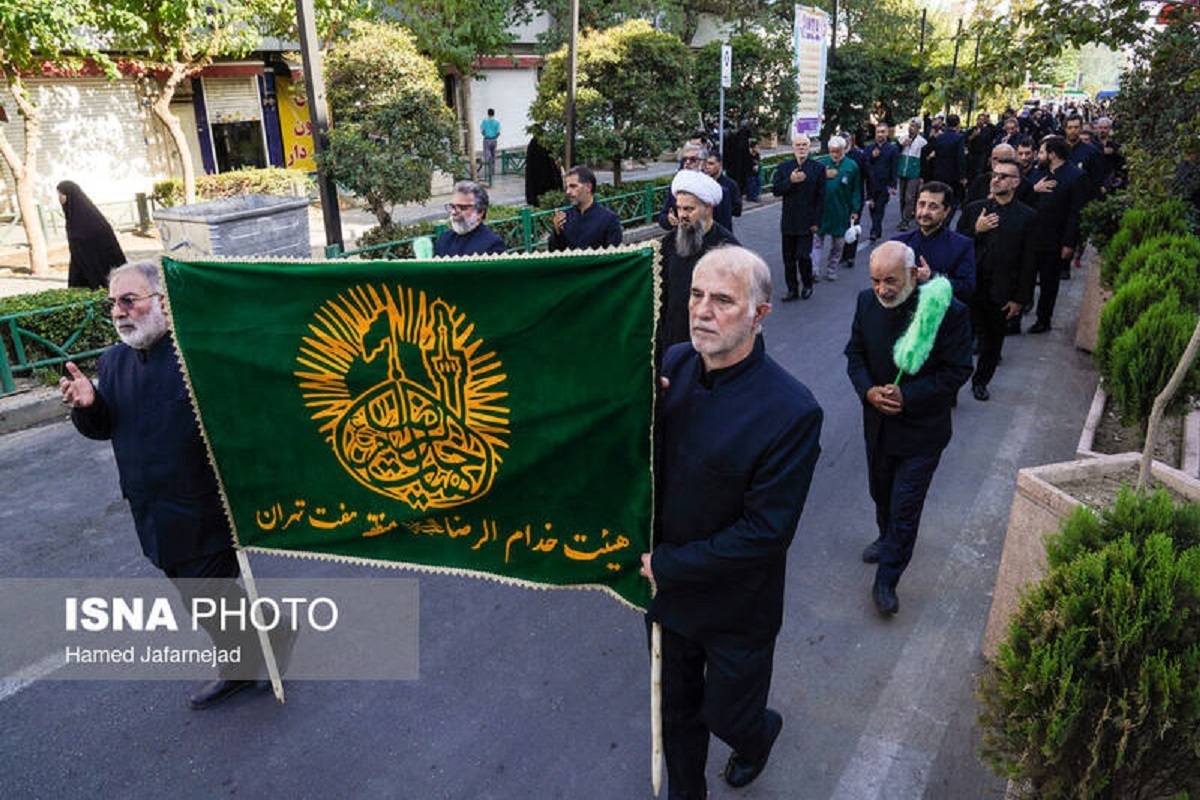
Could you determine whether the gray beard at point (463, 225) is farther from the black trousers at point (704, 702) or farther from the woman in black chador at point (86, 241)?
the woman in black chador at point (86, 241)

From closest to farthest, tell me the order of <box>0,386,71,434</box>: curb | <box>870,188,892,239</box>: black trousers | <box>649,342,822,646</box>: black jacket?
<box>649,342,822,646</box>: black jacket
<box>0,386,71,434</box>: curb
<box>870,188,892,239</box>: black trousers

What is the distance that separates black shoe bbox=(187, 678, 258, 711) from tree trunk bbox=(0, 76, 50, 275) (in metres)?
11.4

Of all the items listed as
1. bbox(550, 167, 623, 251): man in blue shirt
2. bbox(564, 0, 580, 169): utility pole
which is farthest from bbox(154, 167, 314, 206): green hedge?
bbox(550, 167, 623, 251): man in blue shirt

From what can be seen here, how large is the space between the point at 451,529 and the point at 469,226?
333cm

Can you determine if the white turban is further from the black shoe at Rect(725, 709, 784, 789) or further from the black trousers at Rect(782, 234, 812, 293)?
the black trousers at Rect(782, 234, 812, 293)

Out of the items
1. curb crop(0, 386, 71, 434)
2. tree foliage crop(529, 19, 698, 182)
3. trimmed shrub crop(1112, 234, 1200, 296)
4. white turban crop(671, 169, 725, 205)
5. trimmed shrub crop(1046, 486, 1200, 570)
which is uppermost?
tree foliage crop(529, 19, 698, 182)

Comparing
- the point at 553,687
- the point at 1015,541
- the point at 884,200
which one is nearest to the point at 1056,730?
the point at 1015,541

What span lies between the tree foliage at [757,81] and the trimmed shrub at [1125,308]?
15.0 meters

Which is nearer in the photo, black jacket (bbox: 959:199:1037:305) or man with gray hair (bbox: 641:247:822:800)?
man with gray hair (bbox: 641:247:822:800)

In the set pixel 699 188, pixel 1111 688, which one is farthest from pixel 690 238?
pixel 1111 688

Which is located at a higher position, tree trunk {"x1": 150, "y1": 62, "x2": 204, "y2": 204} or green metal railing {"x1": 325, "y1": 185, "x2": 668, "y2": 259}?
tree trunk {"x1": 150, "y1": 62, "x2": 204, "y2": 204}

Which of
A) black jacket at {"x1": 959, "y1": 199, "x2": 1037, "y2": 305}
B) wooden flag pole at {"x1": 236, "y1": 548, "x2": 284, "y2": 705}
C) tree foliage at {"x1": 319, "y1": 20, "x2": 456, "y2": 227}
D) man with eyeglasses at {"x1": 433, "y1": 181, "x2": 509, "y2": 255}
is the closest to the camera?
wooden flag pole at {"x1": 236, "y1": 548, "x2": 284, "y2": 705}

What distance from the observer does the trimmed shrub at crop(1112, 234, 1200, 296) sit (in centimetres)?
605

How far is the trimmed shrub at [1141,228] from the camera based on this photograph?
739 cm
